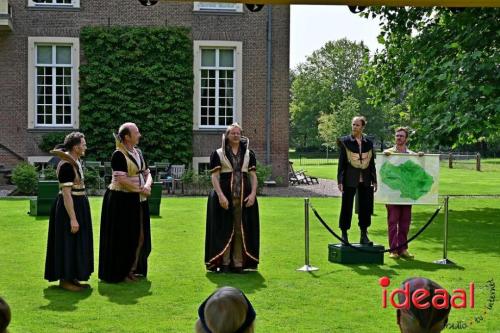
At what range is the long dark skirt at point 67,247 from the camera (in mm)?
9406

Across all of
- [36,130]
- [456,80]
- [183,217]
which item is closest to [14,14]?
[36,130]

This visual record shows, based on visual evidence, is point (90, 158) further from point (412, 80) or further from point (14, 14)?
point (412, 80)

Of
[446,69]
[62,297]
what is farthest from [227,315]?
[446,69]

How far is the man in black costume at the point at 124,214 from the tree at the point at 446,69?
28.2ft

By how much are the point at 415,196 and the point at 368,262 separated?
1261 millimetres

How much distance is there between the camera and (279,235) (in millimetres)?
15203

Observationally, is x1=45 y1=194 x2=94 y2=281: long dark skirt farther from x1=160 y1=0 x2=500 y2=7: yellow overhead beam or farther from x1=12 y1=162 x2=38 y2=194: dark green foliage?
x1=12 y1=162 x2=38 y2=194: dark green foliage

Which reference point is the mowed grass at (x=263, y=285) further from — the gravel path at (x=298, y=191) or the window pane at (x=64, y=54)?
the window pane at (x=64, y=54)

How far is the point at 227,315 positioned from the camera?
96.5 inches

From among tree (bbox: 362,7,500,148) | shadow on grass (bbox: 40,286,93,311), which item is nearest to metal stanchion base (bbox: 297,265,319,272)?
shadow on grass (bbox: 40,286,93,311)

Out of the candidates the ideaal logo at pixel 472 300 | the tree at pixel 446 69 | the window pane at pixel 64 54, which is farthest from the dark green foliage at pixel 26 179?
the ideaal logo at pixel 472 300

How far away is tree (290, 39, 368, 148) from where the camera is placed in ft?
285

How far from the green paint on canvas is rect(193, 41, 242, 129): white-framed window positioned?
17106 mm

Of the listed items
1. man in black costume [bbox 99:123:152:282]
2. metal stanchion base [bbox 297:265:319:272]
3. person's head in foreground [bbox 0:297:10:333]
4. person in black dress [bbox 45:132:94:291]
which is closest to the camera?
person's head in foreground [bbox 0:297:10:333]
